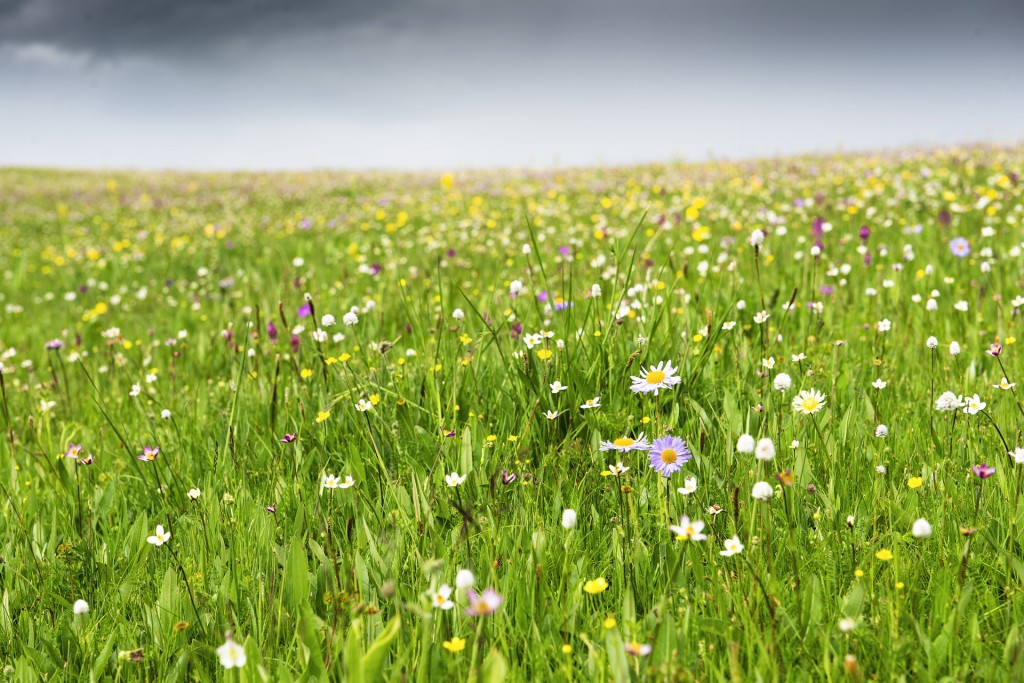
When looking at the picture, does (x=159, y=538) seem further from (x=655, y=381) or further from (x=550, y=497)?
(x=655, y=381)

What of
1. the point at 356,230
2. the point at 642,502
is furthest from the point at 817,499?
the point at 356,230

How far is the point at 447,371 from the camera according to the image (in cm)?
293

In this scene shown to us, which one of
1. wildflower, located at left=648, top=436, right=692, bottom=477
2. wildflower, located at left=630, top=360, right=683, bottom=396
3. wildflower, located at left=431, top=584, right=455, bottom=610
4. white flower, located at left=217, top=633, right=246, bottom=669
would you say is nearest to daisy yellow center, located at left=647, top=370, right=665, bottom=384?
wildflower, located at left=630, top=360, right=683, bottom=396

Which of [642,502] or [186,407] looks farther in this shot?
[186,407]

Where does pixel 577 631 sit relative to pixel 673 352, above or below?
below

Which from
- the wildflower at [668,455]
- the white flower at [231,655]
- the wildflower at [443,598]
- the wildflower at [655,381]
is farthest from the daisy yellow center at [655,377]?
the white flower at [231,655]

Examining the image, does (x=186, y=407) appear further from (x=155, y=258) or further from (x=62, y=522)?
(x=155, y=258)

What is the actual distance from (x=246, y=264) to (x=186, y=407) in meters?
4.69

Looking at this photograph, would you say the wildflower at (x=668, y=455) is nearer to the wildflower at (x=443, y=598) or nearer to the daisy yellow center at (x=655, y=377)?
the daisy yellow center at (x=655, y=377)

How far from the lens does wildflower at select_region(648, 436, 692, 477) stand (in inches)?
76.9

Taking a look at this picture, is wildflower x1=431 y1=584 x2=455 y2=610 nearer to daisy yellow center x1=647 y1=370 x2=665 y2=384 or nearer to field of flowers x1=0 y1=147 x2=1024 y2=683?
field of flowers x1=0 y1=147 x2=1024 y2=683

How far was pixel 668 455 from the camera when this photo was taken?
1.99 metres

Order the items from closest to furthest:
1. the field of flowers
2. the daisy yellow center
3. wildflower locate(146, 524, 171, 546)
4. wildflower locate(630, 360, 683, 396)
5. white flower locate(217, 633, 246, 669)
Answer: white flower locate(217, 633, 246, 669) < the field of flowers < wildflower locate(146, 524, 171, 546) < wildflower locate(630, 360, 683, 396) < the daisy yellow center

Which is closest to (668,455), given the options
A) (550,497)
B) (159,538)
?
(550,497)
